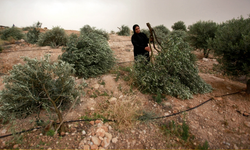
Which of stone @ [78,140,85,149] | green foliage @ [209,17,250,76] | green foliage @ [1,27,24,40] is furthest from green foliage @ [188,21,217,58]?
green foliage @ [1,27,24,40]

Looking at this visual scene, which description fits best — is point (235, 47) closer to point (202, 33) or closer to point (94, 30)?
point (202, 33)

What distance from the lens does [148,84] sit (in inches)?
164

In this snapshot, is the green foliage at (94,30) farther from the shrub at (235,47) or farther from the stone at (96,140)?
the stone at (96,140)

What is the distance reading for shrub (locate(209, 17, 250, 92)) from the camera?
4.27m

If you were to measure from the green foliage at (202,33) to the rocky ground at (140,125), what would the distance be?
6019 mm

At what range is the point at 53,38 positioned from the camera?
977 centimetres

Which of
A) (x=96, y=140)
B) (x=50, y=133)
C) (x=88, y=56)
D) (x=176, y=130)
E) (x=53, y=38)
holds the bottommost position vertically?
(x=176, y=130)

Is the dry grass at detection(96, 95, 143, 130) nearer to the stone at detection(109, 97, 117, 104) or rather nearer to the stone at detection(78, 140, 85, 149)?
the stone at detection(109, 97, 117, 104)

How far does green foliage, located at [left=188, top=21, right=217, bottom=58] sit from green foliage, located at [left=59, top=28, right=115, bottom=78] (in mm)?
7317

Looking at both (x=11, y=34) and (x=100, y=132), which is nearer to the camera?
(x=100, y=132)

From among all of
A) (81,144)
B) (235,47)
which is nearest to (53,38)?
(81,144)

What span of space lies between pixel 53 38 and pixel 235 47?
384 inches

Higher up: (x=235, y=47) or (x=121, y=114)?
(x=235, y=47)

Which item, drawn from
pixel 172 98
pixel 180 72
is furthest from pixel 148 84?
pixel 180 72
